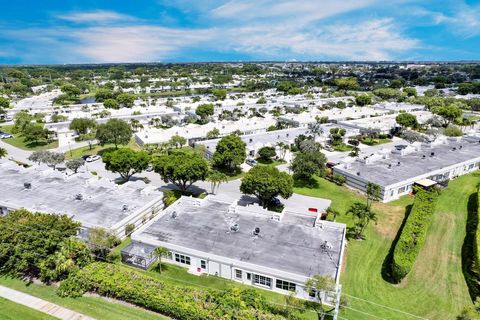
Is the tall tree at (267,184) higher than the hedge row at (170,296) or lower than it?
higher

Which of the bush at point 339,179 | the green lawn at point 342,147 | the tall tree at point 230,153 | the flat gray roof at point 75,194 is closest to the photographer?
the flat gray roof at point 75,194

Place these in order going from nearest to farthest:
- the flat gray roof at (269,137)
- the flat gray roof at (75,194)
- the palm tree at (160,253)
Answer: the palm tree at (160,253)
the flat gray roof at (75,194)
the flat gray roof at (269,137)

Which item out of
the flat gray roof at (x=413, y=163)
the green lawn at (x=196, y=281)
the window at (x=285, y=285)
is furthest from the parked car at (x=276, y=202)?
the window at (x=285, y=285)

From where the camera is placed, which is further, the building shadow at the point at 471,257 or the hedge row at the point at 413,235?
the hedge row at the point at 413,235

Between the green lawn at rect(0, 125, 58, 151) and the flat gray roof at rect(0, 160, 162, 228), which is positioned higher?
the flat gray roof at rect(0, 160, 162, 228)

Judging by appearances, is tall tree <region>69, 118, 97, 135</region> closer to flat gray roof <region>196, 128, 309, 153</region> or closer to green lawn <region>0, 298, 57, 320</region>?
flat gray roof <region>196, 128, 309, 153</region>

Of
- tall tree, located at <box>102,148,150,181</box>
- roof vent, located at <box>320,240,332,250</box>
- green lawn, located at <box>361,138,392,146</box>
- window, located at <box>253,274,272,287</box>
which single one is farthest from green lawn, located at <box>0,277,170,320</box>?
green lawn, located at <box>361,138,392,146</box>

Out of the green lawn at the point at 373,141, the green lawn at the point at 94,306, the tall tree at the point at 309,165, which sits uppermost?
the tall tree at the point at 309,165

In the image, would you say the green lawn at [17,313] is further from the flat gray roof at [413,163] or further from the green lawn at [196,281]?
the flat gray roof at [413,163]
